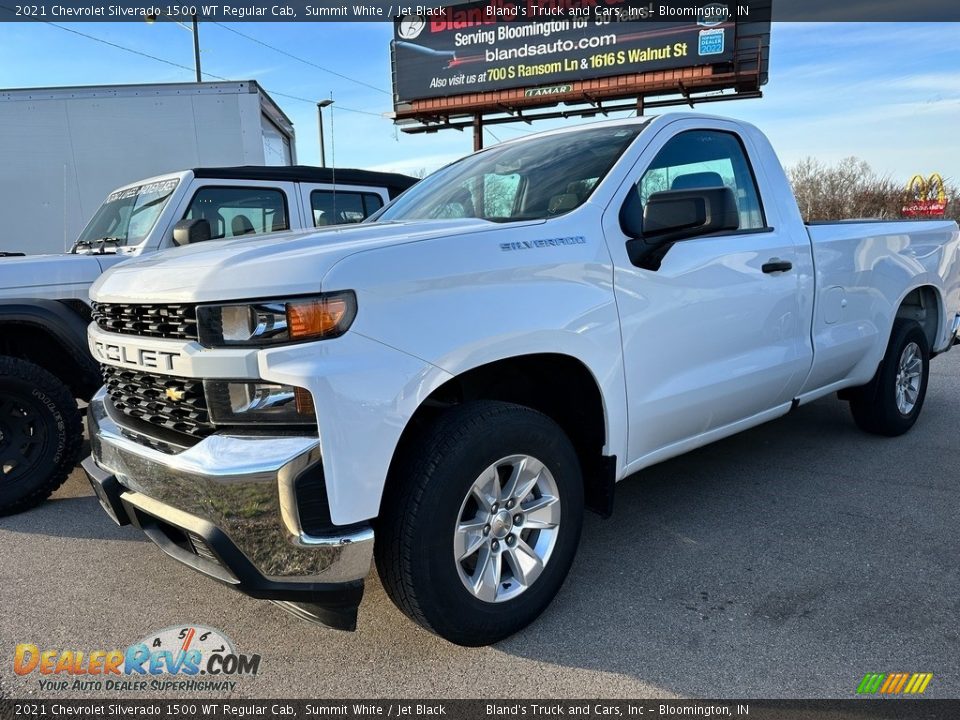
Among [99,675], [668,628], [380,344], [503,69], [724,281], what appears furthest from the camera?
[503,69]

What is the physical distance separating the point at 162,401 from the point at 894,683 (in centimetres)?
259

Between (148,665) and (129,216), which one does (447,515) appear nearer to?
(148,665)

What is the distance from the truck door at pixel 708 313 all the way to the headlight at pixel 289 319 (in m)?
1.17

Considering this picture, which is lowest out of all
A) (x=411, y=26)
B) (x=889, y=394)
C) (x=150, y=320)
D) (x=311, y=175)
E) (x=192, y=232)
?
(x=889, y=394)

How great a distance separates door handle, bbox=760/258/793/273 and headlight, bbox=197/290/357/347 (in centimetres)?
224

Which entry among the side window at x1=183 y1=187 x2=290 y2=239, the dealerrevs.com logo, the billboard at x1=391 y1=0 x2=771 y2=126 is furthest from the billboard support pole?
the dealerrevs.com logo

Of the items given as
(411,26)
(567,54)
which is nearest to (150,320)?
(567,54)

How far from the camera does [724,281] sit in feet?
10.5

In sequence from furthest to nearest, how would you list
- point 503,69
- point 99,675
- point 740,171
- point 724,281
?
point 503,69
point 740,171
point 724,281
point 99,675

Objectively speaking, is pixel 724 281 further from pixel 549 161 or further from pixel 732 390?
pixel 549 161

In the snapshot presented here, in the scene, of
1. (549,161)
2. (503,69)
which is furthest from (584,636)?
(503,69)

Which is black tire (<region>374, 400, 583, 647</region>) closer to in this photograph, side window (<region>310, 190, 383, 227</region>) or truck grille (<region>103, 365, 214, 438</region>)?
truck grille (<region>103, 365, 214, 438</region>)

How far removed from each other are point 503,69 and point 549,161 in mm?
20640

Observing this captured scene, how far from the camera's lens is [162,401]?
7.84 feet
